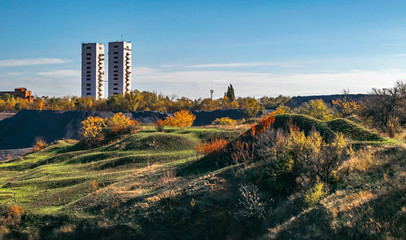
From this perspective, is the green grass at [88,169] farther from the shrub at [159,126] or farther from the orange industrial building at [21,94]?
the orange industrial building at [21,94]

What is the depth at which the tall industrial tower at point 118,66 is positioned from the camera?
9881cm

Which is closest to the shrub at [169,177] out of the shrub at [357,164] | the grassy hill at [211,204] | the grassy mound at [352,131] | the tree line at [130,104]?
the grassy hill at [211,204]

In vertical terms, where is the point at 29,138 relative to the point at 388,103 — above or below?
below

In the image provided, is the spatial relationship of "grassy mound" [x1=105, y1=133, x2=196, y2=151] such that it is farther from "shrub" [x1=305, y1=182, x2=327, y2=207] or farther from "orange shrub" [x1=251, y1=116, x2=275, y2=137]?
"shrub" [x1=305, y1=182, x2=327, y2=207]

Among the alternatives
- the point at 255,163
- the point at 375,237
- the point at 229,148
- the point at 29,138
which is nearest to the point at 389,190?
the point at 375,237

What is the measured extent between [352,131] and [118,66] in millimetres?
89316

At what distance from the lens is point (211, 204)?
11305mm

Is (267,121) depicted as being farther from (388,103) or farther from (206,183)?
(388,103)

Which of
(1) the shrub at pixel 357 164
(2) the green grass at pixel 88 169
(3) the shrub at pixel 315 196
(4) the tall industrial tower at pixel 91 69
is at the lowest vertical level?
(2) the green grass at pixel 88 169

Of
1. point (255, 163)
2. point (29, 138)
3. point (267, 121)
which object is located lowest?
point (29, 138)

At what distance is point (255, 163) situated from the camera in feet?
44.9

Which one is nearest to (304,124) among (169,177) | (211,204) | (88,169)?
(169,177)

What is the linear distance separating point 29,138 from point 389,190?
149 ft

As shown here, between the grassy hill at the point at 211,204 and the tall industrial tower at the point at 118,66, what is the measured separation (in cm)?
8321
